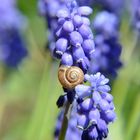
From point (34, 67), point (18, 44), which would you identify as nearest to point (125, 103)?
point (18, 44)

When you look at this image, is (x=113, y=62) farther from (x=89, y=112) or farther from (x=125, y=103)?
(x=89, y=112)

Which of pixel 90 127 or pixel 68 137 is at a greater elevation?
pixel 68 137

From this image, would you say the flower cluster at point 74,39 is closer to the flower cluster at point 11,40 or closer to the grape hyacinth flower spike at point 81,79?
the grape hyacinth flower spike at point 81,79

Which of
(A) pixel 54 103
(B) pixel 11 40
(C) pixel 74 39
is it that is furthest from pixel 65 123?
(B) pixel 11 40

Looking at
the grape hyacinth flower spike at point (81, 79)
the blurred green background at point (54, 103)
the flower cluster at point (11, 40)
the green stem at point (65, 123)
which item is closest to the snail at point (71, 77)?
the grape hyacinth flower spike at point (81, 79)

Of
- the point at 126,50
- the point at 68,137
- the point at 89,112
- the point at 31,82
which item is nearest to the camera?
the point at 89,112

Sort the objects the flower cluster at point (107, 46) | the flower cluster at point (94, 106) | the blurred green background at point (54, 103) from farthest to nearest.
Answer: the blurred green background at point (54, 103) < the flower cluster at point (107, 46) < the flower cluster at point (94, 106)

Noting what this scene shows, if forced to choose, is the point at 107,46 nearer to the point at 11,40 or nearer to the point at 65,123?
the point at 65,123
